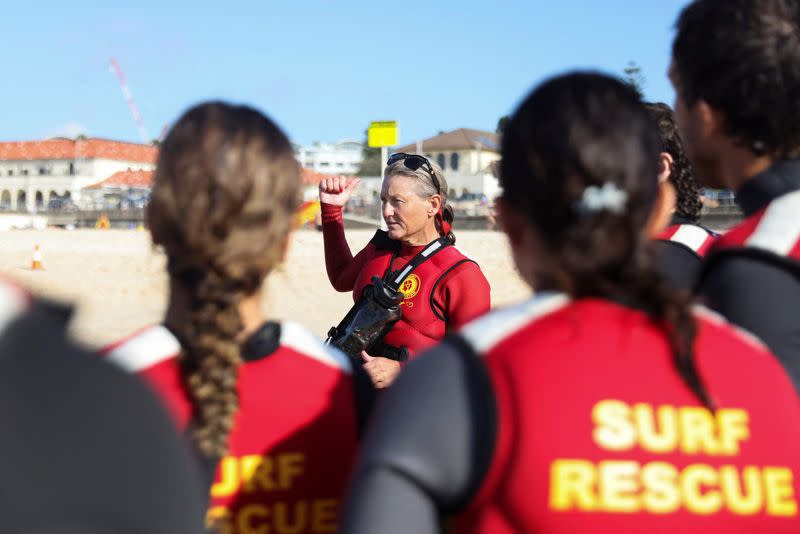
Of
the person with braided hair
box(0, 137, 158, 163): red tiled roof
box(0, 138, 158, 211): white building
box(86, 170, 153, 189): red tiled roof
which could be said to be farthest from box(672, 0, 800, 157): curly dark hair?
box(0, 137, 158, 163): red tiled roof

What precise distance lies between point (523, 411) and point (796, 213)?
105cm

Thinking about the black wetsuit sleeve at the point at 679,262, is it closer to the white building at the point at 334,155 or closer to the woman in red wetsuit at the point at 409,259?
the woman in red wetsuit at the point at 409,259

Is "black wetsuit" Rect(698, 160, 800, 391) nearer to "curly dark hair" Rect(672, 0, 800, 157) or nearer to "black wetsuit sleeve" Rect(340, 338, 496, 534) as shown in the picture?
"curly dark hair" Rect(672, 0, 800, 157)

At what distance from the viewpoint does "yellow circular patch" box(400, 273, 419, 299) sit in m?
4.38

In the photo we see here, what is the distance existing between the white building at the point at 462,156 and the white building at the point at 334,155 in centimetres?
2891

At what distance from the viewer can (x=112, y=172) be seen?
117m

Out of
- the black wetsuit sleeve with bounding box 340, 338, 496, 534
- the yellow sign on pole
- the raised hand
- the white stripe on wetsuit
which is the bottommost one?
the yellow sign on pole

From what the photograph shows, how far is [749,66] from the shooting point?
6.80 feet

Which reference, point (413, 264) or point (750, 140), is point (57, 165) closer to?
point (413, 264)

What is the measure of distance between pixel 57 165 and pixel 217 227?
127 metres

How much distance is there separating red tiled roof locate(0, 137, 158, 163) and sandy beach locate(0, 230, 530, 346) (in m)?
87.8

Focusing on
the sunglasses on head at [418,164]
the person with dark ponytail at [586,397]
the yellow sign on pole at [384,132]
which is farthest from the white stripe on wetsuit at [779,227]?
the yellow sign on pole at [384,132]

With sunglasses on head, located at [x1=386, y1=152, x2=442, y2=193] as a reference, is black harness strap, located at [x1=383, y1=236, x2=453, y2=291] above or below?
below

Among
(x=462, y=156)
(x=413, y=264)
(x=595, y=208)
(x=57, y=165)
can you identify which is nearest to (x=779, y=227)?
(x=595, y=208)
